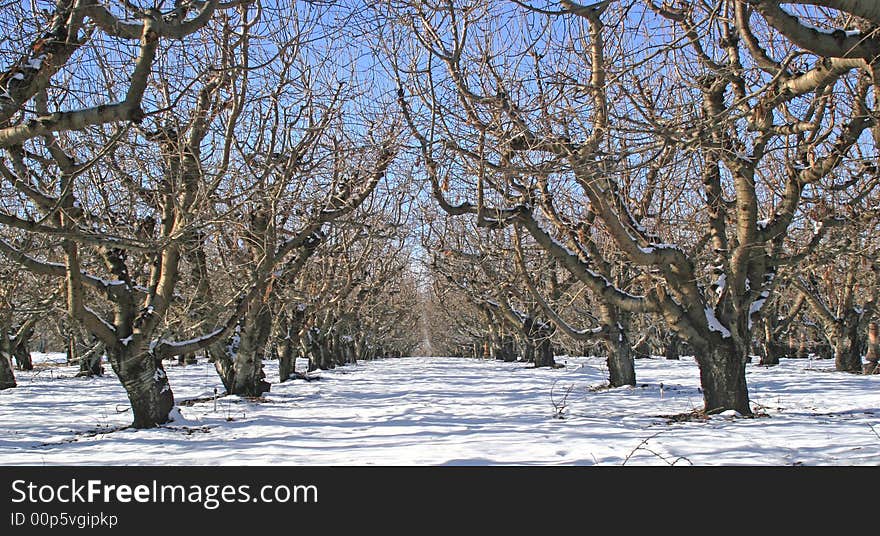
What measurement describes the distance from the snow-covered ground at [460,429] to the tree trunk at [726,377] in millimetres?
349

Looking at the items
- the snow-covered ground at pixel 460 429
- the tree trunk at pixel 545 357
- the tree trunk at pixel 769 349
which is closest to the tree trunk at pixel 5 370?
the snow-covered ground at pixel 460 429

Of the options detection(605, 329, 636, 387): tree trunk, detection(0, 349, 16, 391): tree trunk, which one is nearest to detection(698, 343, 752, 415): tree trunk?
detection(605, 329, 636, 387): tree trunk

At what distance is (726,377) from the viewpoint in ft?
26.3

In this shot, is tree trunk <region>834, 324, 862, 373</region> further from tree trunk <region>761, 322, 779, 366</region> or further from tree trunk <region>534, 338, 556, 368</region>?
tree trunk <region>534, 338, 556, 368</region>

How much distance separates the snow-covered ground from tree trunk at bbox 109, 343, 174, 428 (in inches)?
10.8

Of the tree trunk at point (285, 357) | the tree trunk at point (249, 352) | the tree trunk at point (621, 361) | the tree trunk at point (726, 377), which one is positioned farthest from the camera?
the tree trunk at point (285, 357)

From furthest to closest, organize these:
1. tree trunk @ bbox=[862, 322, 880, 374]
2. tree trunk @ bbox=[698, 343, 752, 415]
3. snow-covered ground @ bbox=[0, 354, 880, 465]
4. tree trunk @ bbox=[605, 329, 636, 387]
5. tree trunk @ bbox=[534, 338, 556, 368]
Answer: tree trunk @ bbox=[534, 338, 556, 368]
tree trunk @ bbox=[862, 322, 880, 374]
tree trunk @ bbox=[605, 329, 636, 387]
tree trunk @ bbox=[698, 343, 752, 415]
snow-covered ground @ bbox=[0, 354, 880, 465]

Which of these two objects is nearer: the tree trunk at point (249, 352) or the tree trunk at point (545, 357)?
the tree trunk at point (249, 352)

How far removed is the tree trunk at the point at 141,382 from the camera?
25.6 ft

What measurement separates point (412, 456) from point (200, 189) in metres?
3.80

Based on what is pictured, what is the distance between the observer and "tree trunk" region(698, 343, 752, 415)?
7.96 meters

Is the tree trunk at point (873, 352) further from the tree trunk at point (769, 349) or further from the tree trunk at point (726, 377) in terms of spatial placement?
the tree trunk at point (726, 377)

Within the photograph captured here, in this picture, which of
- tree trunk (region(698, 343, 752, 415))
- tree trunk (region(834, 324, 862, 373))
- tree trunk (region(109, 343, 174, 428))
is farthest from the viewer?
tree trunk (region(834, 324, 862, 373))
